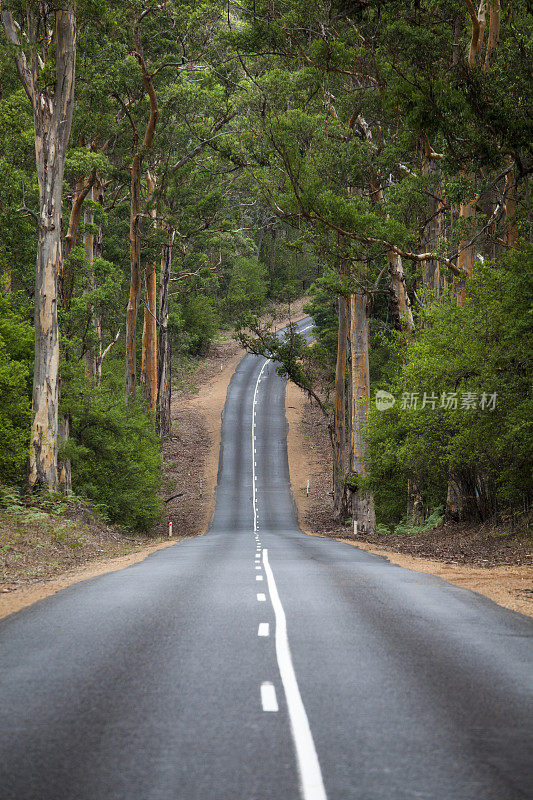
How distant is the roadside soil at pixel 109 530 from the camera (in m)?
14.5

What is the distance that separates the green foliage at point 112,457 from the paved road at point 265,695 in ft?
55.1

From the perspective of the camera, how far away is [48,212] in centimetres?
2273

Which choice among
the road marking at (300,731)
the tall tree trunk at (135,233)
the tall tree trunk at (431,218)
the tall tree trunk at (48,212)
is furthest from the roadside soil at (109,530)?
the tall tree trunk at (431,218)

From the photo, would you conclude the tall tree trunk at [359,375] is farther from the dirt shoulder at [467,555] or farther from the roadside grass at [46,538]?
the roadside grass at [46,538]

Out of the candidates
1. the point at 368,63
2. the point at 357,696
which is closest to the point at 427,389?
the point at 368,63

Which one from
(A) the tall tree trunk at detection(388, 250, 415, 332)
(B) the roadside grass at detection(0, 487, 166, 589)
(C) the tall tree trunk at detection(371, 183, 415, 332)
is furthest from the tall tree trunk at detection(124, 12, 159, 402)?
(A) the tall tree trunk at detection(388, 250, 415, 332)

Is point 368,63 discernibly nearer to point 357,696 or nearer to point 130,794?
point 357,696

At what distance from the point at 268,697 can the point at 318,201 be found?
51.5ft

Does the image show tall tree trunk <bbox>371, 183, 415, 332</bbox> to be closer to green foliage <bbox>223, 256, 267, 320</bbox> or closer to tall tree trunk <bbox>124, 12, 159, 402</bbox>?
tall tree trunk <bbox>124, 12, 159, 402</bbox>

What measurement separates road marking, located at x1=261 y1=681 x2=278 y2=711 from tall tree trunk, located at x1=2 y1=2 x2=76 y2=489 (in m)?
17.1

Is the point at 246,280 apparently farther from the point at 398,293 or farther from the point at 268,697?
the point at 268,697

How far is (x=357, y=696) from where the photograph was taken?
239 inches

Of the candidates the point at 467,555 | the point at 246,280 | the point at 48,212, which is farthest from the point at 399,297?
the point at 246,280

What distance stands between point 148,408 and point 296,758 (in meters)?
35.1
